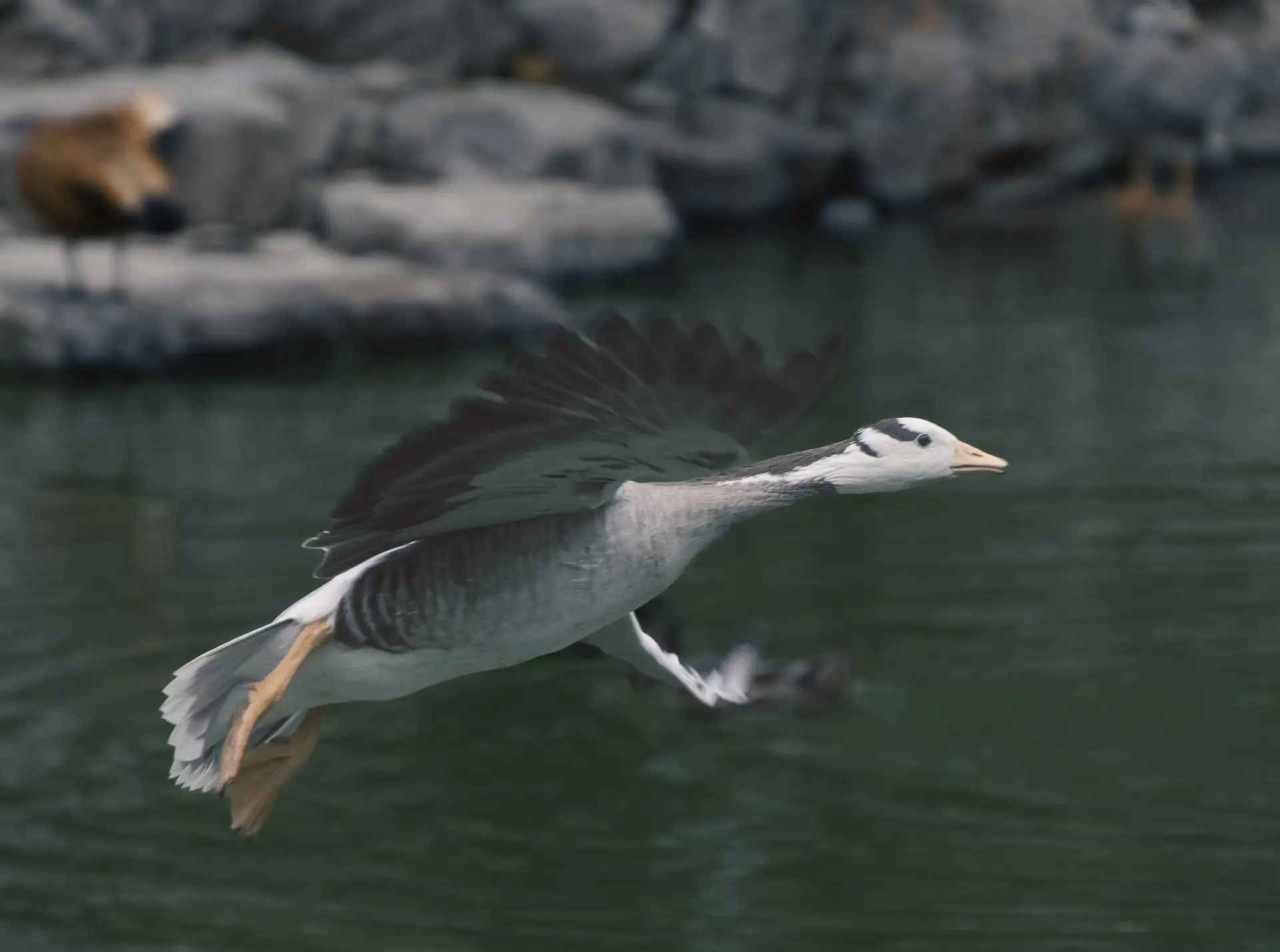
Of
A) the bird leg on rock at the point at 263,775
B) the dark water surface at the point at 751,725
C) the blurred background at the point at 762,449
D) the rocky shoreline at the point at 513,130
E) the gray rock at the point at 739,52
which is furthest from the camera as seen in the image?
the gray rock at the point at 739,52

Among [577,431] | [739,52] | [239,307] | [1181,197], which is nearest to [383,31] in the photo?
[739,52]

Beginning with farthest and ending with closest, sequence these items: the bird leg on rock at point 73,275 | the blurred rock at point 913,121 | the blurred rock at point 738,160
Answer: the blurred rock at point 913,121 → the blurred rock at point 738,160 → the bird leg on rock at point 73,275

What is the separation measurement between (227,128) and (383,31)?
4317 mm

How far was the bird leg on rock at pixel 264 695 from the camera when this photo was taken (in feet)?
14.0

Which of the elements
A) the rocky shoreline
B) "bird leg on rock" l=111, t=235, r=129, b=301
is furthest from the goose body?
the rocky shoreline

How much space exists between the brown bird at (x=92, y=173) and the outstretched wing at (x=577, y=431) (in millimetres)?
9793

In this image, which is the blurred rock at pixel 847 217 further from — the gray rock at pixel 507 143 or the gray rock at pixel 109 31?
the gray rock at pixel 109 31

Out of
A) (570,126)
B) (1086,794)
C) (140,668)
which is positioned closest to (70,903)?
(140,668)

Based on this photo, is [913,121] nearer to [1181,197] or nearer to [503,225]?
[1181,197]

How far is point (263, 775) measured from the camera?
189 inches

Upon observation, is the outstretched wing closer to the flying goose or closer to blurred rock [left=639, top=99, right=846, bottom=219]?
the flying goose

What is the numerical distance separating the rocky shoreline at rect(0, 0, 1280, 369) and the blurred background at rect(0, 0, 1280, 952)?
0.05 meters

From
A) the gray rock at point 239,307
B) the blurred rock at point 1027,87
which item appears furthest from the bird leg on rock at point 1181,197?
the gray rock at point 239,307

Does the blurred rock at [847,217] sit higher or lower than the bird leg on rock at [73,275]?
lower
